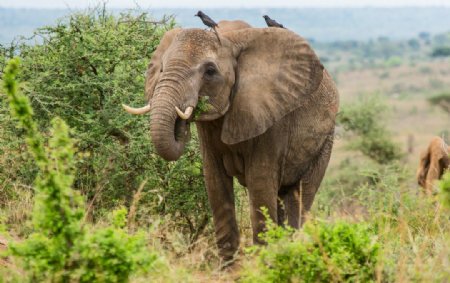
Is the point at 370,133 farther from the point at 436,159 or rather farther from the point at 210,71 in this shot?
the point at 210,71

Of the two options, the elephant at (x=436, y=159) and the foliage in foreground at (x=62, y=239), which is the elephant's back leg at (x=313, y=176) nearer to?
the elephant at (x=436, y=159)

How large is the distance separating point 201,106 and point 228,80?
36cm

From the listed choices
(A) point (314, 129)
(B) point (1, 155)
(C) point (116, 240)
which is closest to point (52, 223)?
(C) point (116, 240)

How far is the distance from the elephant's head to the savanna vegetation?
709 mm

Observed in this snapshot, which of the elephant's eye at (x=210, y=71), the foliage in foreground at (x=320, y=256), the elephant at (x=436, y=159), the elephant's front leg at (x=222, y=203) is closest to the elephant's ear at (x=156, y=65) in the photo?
the elephant's eye at (x=210, y=71)

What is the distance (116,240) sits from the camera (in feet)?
16.0

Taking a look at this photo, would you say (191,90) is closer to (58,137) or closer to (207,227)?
(58,137)

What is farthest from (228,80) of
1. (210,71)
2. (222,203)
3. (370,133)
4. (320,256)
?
(370,133)

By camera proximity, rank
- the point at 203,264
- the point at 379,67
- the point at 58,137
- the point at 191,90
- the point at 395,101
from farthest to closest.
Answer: the point at 379,67, the point at 395,101, the point at 203,264, the point at 191,90, the point at 58,137

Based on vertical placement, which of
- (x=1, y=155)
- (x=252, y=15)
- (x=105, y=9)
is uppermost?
(x=105, y=9)

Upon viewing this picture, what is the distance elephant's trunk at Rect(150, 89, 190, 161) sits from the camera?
6.19 meters

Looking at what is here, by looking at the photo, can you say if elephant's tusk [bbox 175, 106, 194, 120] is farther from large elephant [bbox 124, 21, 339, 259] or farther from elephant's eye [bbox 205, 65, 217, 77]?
elephant's eye [bbox 205, 65, 217, 77]

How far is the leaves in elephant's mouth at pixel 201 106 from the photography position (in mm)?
6668

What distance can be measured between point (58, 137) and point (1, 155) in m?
4.28
